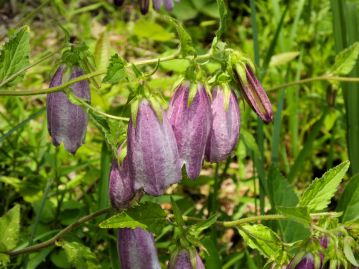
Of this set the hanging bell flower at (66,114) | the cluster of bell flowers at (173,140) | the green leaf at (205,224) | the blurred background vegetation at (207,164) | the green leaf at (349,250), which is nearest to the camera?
the green leaf at (349,250)

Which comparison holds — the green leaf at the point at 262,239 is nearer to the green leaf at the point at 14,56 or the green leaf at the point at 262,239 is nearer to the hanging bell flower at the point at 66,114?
the hanging bell flower at the point at 66,114

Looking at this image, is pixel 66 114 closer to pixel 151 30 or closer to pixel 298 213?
pixel 298 213

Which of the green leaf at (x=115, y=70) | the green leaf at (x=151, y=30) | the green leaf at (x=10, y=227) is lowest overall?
the green leaf at (x=10, y=227)

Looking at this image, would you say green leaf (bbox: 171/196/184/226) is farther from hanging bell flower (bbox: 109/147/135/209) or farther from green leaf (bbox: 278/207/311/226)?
green leaf (bbox: 278/207/311/226)

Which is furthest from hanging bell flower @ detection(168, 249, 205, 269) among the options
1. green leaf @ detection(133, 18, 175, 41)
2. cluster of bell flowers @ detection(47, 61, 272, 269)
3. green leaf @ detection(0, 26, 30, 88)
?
green leaf @ detection(133, 18, 175, 41)

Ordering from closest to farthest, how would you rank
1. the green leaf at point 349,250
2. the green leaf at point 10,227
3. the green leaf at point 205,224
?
1. the green leaf at point 349,250
2. the green leaf at point 205,224
3. the green leaf at point 10,227

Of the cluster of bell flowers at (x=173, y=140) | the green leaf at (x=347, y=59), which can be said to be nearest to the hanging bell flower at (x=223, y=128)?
the cluster of bell flowers at (x=173, y=140)
